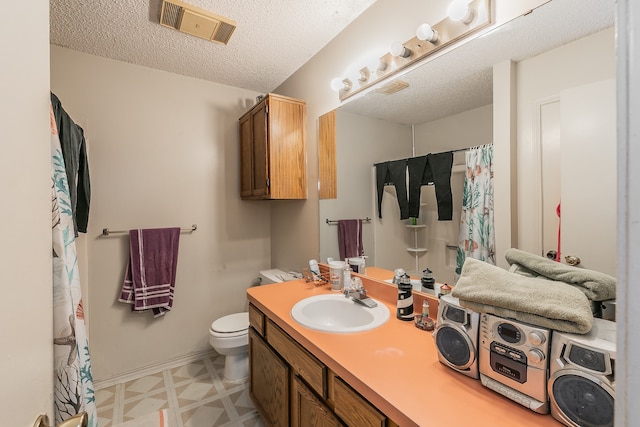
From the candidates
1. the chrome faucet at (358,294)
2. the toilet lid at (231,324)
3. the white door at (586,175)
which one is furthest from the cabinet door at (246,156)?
the white door at (586,175)

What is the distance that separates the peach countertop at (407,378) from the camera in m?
0.68

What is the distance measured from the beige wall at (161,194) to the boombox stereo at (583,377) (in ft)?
7.66

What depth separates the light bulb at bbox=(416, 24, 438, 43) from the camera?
121 centimetres

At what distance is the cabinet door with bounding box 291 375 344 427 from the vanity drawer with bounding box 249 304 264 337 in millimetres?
404

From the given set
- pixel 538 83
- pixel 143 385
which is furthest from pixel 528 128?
pixel 143 385

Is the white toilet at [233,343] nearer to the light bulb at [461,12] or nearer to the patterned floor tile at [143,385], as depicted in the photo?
the patterned floor tile at [143,385]

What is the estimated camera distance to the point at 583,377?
0.60 meters

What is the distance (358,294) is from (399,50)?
127cm

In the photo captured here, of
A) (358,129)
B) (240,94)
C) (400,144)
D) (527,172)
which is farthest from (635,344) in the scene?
(240,94)

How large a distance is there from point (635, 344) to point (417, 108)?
4.39 feet

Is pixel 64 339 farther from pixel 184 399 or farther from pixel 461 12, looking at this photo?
pixel 461 12

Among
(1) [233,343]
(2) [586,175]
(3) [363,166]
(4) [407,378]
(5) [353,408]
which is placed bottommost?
(1) [233,343]

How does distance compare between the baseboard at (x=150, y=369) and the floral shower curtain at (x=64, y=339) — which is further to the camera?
the baseboard at (x=150, y=369)

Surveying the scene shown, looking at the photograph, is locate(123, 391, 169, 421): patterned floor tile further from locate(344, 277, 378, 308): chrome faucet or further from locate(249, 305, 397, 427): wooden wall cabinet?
locate(344, 277, 378, 308): chrome faucet
